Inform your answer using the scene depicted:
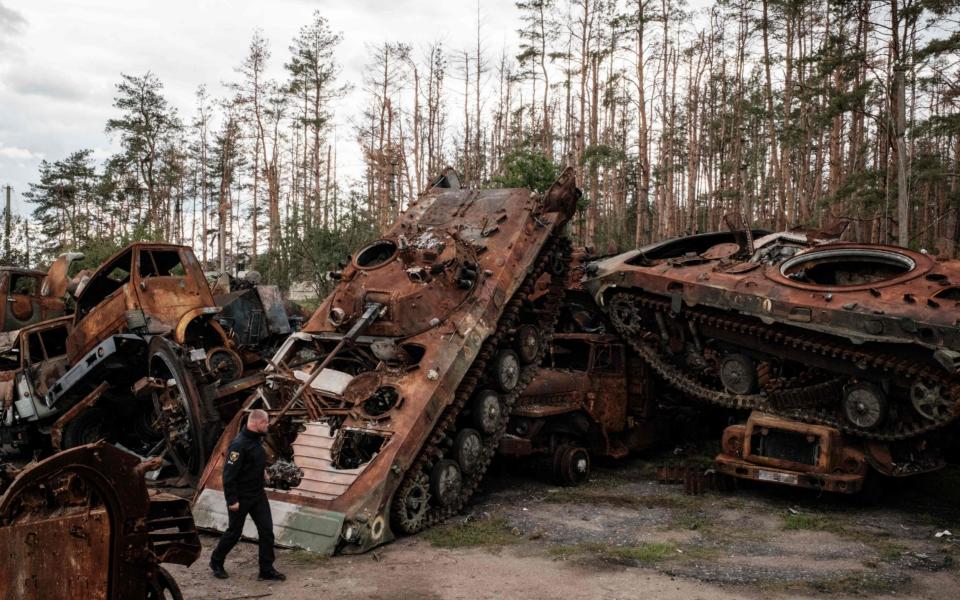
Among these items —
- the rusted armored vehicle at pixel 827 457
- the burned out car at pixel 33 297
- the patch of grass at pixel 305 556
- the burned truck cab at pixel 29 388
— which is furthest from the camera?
the burned out car at pixel 33 297

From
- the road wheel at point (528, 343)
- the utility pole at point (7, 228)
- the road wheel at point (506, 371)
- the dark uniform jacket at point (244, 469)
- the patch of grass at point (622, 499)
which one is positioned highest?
the utility pole at point (7, 228)

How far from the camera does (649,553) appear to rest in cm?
810

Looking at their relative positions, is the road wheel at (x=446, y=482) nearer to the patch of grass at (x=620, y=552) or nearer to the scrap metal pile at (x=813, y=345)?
the patch of grass at (x=620, y=552)

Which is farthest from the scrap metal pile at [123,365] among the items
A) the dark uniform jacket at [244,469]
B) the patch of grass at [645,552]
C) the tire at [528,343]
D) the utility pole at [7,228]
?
the utility pole at [7,228]

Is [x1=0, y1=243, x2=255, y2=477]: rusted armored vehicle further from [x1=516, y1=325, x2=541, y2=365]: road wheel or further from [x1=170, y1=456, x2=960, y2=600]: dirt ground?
[x1=170, y1=456, x2=960, y2=600]: dirt ground

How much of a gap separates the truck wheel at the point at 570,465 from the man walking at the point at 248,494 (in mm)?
4927

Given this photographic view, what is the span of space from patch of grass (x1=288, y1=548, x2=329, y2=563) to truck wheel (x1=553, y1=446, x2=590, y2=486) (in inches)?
169

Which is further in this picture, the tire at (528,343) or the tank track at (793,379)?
the tire at (528,343)

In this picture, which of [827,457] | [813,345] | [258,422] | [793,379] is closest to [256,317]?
[258,422]

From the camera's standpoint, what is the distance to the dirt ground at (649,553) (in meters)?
7.06

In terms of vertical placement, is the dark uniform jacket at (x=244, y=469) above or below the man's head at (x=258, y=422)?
below

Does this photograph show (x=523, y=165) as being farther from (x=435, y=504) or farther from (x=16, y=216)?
(x=16, y=216)

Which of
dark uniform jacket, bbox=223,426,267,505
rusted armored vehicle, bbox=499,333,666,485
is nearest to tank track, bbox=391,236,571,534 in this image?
rusted armored vehicle, bbox=499,333,666,485

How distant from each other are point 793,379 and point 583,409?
2902 millimetres
